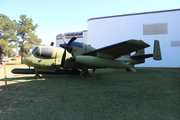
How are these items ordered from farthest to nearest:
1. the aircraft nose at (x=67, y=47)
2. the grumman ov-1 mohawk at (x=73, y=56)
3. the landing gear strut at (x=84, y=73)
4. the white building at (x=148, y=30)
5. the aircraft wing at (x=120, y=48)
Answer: the white building at (x=148, y=30) < the landing gear strut at (x=84, y=73) < the aircraft nose at (x=67, y=47) < the grumman ov-1 mohawk at (x=73, y=56) < the aircraft wing at (x=120, y=48)

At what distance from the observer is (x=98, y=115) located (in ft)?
13.3

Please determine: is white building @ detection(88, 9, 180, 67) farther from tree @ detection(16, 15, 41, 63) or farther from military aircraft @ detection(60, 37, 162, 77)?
tree @ detection(16, 15, 41, 63)

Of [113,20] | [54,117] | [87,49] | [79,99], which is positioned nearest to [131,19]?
[113,20]

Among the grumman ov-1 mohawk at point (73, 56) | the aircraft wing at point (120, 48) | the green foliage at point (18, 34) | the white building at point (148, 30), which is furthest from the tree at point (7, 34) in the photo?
the aircraft wing at point (120, 48)

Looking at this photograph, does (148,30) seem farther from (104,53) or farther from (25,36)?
(25,36)

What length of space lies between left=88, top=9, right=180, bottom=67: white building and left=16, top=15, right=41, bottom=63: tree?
21.0 metres

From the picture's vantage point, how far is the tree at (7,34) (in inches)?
1346

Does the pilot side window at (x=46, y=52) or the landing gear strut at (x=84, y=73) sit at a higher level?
the pilot side window at (x=46, y=52)

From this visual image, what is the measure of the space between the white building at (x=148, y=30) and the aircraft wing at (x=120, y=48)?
13.6m

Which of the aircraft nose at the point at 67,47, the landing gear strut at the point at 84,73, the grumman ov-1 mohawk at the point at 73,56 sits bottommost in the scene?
the landing gear strut at the point at 84,73

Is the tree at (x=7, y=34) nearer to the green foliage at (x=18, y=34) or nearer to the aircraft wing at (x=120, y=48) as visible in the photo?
the green foliage at (x=18, y=34)

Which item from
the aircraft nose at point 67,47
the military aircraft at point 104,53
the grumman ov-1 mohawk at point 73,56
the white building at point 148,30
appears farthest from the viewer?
the white building at point 148,30

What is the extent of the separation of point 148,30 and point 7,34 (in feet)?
102

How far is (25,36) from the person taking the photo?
131ft
